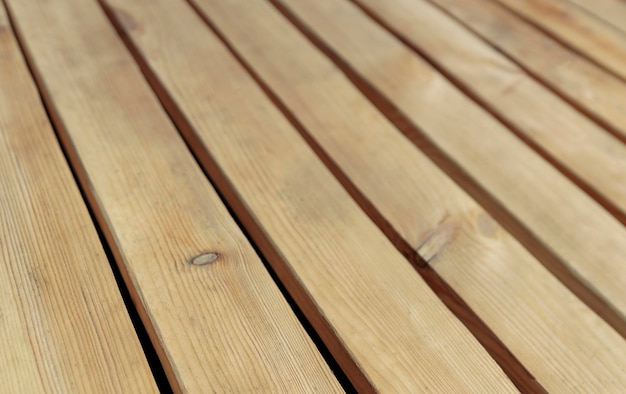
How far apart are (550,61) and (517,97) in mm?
158

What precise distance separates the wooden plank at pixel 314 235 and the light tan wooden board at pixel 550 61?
490 millimetres

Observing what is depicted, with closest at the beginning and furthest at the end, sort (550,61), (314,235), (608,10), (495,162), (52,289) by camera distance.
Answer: (52,289), (314,235), (495,162), (550,61), (608,10)

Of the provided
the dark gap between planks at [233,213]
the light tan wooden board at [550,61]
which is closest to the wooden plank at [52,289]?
the dark gap between planks at [233,213]

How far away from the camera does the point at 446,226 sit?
39.4 inches

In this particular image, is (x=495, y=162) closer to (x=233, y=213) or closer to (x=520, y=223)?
(x=520, y=223)

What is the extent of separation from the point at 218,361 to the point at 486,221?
0.43 m

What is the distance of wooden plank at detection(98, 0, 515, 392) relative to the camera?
82 cm

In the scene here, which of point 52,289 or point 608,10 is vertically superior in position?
point 52,289

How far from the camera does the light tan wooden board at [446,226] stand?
0.85 m

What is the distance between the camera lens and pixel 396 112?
1.21m

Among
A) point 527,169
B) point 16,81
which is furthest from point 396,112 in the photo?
point 16,81

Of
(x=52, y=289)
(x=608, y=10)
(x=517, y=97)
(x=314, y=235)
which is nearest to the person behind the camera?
(x=52, y=289)

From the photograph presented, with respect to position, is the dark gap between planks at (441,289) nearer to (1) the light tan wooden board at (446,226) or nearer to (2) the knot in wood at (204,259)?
(1) the light tan wooden board at (446,226)

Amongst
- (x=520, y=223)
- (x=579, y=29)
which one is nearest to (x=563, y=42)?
(x=579, y=29)
